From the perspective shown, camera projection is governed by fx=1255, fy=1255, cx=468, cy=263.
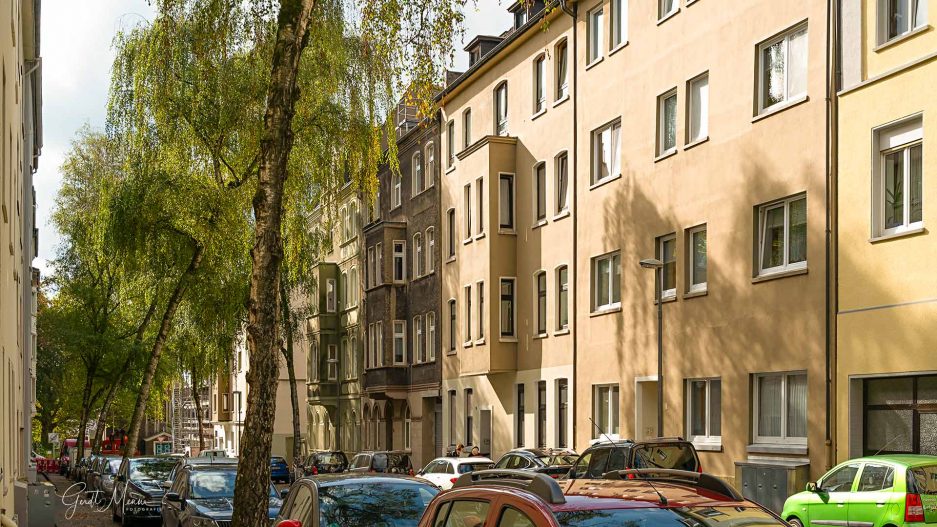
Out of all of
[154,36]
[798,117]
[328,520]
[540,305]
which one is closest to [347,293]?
[540,305]

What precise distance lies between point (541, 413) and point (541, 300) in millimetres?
3411

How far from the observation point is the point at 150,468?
30938mm

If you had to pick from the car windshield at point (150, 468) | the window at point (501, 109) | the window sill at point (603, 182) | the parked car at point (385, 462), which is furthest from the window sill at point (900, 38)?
the window at point (501, 109)

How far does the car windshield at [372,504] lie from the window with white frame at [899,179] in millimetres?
12326

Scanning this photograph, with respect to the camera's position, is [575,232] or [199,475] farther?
[575,232]

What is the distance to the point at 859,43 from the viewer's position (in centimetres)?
2281

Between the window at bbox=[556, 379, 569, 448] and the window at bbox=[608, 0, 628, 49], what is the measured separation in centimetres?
966

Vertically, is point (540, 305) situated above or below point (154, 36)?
below

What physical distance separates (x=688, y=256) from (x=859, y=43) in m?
7.45

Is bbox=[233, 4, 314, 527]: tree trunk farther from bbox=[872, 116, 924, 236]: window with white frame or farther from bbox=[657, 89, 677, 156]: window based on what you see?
bbox=[657, 89, 677, 156]: window

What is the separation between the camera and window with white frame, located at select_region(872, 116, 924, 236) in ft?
70.2

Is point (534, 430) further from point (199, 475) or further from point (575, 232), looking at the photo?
point (199, 475)

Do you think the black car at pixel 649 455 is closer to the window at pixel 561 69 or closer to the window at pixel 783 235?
the window at pixel 783 235

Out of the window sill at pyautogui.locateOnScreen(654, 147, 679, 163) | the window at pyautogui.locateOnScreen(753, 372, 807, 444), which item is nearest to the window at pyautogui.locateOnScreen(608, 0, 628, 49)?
the window sill at pyautogui.locateOnScreen(654, 147, 679, 163)
